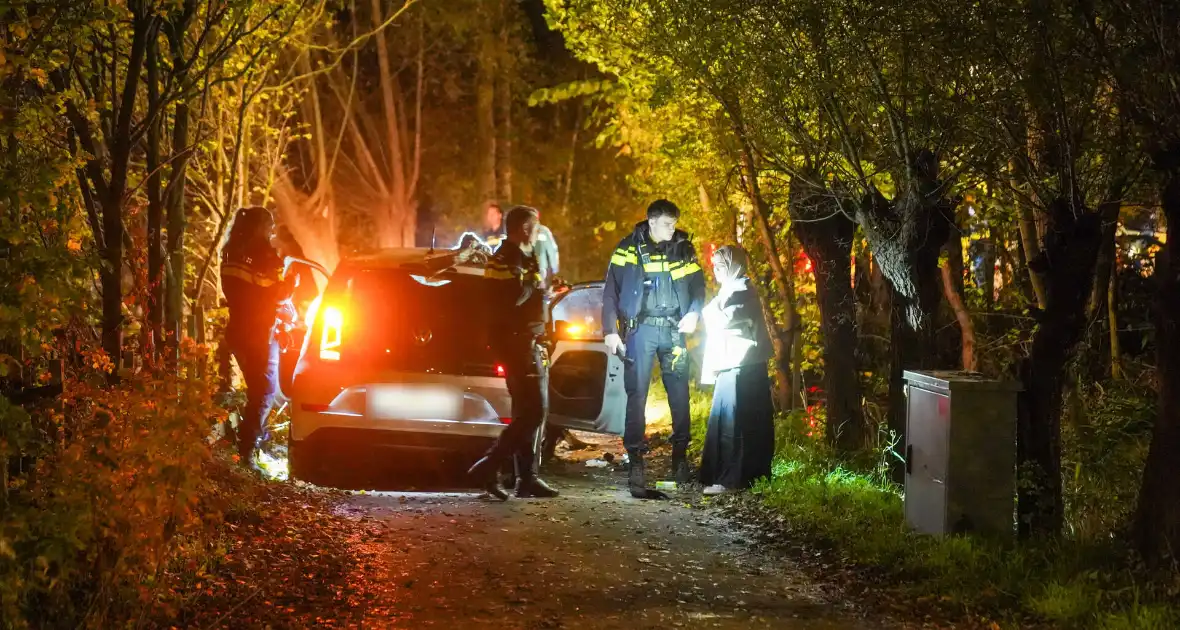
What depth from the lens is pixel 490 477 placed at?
783 centimetres

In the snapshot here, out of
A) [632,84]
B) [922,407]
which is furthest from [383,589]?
[632,84]

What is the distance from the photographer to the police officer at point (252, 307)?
8.34 metres

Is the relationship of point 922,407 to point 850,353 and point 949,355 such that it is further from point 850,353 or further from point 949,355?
point 850,353

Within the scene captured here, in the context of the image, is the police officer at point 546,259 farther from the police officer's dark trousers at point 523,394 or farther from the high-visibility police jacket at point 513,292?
the police officer's dark trousers at point 523,394

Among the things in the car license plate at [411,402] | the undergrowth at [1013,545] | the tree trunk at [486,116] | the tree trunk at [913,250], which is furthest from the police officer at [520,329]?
the tree trunk at [486,116]

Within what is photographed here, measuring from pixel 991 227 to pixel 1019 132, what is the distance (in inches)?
107

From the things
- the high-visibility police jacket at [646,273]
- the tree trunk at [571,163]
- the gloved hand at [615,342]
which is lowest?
the gloved hand at [615,342]

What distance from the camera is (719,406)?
8391 millimetres

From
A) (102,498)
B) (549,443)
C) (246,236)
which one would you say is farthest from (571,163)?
(102,498)

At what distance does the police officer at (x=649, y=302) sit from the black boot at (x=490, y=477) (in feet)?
3.57

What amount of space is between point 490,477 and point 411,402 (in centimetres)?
84

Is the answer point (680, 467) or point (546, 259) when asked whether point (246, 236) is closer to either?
point (546, 259)

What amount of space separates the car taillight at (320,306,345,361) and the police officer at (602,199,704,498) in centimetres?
207

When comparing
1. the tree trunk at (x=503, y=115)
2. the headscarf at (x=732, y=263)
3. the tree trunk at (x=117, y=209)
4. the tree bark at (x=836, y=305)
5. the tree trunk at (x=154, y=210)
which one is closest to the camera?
the tree trunk at (x=117, y=209)
